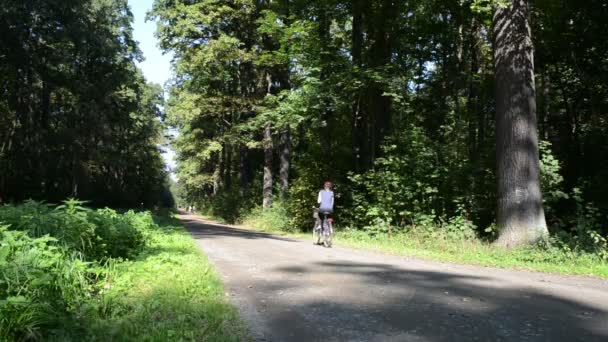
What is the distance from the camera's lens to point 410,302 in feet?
20.5

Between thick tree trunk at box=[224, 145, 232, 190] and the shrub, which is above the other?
thick tree trunk at box=[224, 145, 232, 190]

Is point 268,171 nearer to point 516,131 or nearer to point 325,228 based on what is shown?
point 325,228

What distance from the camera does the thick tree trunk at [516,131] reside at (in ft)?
37.6

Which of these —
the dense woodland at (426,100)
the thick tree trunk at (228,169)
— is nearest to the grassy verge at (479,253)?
the dense woodland at (426,100)

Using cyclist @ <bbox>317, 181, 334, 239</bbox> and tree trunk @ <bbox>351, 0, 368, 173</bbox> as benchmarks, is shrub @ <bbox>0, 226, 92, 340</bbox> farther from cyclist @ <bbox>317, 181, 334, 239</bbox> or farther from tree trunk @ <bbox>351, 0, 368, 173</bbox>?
tree trunk @ <bbox>351, 0, 368, 173</bbox>

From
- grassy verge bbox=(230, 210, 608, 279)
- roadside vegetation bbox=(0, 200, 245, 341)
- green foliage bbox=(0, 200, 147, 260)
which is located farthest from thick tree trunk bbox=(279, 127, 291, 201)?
roadside vegetation bbox=(0, 200, 245, 341)

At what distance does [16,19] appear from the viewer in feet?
94.8

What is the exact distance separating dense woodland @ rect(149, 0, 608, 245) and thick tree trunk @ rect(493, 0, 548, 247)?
30 millimetres

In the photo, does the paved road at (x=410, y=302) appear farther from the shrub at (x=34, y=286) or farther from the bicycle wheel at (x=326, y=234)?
the bicycle wheel at (x=326, y=234)

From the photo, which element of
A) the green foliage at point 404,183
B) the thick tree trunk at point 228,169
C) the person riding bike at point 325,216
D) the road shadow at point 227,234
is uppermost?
the thick tree trunk at point 228,169

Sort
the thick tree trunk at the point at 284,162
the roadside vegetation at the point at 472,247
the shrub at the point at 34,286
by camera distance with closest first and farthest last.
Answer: the shrub at the point at 34,286, the roadside vegetation at the point at 472,247, the thick tree trunk at the point at 284,162

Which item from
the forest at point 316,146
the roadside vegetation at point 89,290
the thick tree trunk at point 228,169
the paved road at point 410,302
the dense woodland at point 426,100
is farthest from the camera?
the thick tree trunk at point 228,169

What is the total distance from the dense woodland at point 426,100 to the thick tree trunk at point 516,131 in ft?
0.10

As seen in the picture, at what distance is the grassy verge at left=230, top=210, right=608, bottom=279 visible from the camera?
947cm
